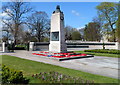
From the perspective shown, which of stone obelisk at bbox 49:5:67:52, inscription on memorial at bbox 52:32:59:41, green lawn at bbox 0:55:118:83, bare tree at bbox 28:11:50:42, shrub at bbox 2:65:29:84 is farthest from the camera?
bare tree at bbox 28:11:50:42

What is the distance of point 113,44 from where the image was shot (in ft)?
121

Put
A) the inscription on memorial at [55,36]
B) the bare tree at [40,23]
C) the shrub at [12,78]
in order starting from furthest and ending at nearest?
1. the bare tree at [40,23]
2. the inscription on memorial at [55,36]
3. the shrub at [12,78]

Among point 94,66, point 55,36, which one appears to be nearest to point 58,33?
point 55,36

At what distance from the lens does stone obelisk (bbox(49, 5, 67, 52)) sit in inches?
642

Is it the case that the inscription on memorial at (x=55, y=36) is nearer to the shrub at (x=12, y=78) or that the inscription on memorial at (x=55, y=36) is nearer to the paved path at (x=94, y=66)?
the paved path at (x=94, y=66)

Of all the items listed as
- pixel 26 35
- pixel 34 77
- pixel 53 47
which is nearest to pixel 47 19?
pixel 26 35

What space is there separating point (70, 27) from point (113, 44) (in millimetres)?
37740

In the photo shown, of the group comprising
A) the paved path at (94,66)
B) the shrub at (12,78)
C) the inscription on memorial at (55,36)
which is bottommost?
the paved path at (94,66)

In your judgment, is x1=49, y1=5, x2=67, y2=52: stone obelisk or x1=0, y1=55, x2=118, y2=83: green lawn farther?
x1=49, y1=5, x2=67, y2=52: stone obelisk

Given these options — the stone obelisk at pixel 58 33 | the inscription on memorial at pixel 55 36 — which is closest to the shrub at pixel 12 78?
the stone obelisk at pixel 58 33

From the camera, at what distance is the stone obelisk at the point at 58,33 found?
16300mm

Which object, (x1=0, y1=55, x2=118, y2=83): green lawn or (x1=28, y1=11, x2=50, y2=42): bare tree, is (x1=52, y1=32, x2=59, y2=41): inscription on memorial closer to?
(x1=0, y1=55, x2=118, y2=83): green lawn

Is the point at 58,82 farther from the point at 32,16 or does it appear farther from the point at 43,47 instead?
the point at 32,16

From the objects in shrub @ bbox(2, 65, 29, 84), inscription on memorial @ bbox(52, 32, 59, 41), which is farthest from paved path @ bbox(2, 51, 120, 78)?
inscription on memorial @ bbox(52, 32, 59, 41)
